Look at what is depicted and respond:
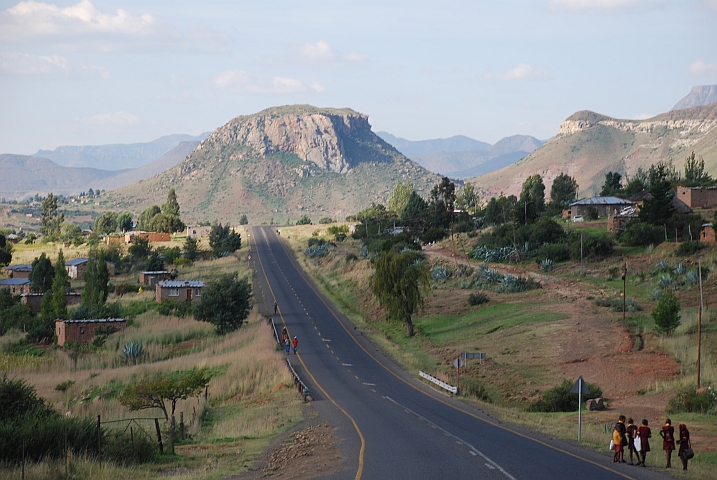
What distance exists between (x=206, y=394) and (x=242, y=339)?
1962 centimetres

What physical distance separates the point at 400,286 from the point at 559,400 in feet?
78.3

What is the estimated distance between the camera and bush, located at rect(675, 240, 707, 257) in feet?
230

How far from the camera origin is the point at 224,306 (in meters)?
64.2

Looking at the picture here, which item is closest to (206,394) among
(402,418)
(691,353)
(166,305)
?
(402,418)

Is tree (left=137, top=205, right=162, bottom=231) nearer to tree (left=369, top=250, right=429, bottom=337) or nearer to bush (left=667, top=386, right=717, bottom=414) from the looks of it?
tree (left=369, top=250, right=429, bottom=337)

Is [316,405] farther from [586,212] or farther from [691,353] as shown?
[586,212]

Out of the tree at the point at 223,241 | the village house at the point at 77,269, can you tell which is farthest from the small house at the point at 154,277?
the tree at the point at 223,241

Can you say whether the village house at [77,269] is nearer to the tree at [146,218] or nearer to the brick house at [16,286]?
the brick house at [16,286]

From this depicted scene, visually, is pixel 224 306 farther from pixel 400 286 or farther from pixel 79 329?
pixel 400 286

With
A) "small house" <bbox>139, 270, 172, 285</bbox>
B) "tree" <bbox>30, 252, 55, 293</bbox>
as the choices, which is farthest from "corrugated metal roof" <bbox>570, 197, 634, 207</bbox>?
"tree" <bbox>30, 252, 55, 293</bbox>

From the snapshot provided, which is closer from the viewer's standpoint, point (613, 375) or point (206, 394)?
point (206, 394)

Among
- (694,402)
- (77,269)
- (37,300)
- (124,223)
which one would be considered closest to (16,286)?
(77,269)

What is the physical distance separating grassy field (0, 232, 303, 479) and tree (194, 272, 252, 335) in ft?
2.72

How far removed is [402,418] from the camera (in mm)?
30578
